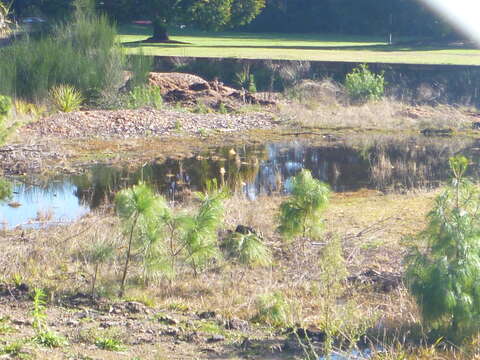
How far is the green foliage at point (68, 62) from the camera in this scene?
25.5 meters

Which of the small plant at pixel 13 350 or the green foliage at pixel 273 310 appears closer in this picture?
the small plant at pixel 13 350

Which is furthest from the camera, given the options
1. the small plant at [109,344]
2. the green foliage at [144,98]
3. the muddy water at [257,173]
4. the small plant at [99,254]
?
the green foliage at [144,98]

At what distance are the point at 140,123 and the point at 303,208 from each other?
14739 millimetres

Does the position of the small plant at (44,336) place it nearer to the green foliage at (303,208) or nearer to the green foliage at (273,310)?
the green foliage at (273,310)

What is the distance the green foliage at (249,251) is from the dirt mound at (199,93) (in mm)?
18354

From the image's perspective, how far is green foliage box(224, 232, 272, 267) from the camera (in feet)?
35.5

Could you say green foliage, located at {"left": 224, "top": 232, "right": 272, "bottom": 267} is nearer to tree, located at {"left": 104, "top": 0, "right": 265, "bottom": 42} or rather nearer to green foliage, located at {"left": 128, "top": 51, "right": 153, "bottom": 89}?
green foliage, located at {"left": 128, "top": 51, "right": 153, "bottom": 89}

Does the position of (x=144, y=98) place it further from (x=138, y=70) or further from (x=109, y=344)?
(x=109, y=344)

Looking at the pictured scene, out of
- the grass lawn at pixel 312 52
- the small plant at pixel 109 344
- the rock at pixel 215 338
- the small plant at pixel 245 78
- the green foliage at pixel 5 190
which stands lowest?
the green foliage at pixel 5 190

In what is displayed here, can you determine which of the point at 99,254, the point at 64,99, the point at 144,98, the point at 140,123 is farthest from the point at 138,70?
the point at 99,254

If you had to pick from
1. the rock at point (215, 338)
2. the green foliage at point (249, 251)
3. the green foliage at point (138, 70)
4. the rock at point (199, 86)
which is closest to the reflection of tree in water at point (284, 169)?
the green foliage at point (249, 251)

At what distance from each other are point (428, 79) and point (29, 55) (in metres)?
15.8

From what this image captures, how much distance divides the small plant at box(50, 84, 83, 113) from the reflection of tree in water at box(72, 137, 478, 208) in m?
5.18

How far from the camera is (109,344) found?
727 centimetres
